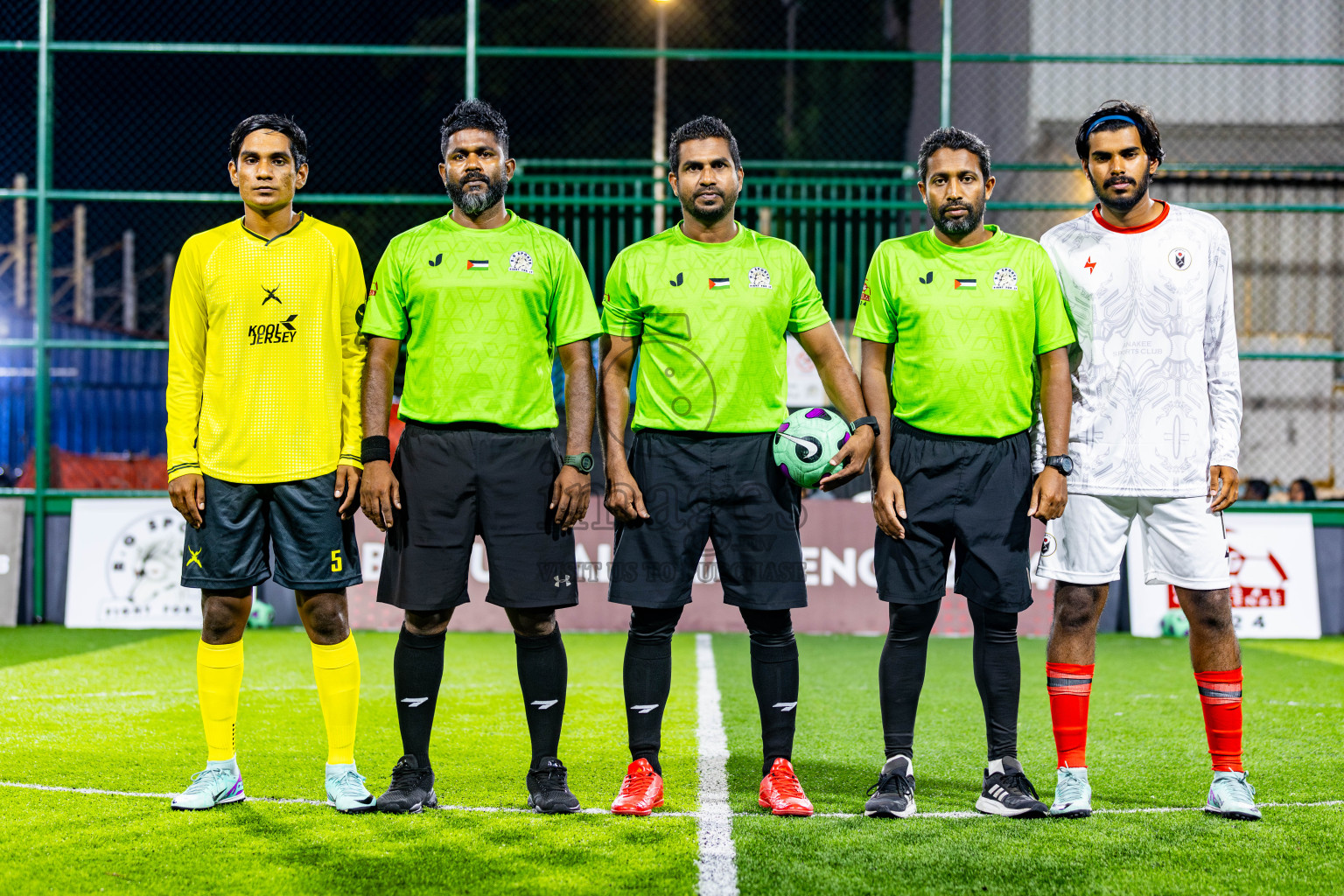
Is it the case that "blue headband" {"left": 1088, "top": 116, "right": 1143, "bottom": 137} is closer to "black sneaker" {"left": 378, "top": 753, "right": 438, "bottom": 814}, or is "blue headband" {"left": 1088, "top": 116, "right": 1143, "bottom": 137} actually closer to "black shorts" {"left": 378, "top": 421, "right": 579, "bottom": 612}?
"black shorts" {"left": 378, "top": 421, "right": 579, "bottom": 612}

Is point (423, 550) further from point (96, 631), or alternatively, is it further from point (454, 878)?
point (96, 631)

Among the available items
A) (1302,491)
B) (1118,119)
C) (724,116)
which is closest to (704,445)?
(1118,119)

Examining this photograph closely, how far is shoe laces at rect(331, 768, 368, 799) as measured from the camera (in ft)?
13.1

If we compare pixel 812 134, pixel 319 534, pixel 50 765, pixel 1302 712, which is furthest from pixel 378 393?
pixel 812 134

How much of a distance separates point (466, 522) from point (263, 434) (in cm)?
71

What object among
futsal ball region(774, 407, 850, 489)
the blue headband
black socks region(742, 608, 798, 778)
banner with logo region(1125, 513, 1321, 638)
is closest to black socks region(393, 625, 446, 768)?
black socks region(742, 608, 798, 778)

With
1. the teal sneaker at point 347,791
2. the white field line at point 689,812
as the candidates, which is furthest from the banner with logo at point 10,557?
the teal sneaker at point 347,791

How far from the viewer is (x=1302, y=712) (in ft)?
20.2

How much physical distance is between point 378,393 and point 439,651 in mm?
874

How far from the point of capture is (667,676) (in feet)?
13.7

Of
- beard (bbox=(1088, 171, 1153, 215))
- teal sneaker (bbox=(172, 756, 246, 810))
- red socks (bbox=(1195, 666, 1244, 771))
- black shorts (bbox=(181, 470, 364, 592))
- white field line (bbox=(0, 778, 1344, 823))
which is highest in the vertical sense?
beard (bbox=(1088, 171, 1153, 215))

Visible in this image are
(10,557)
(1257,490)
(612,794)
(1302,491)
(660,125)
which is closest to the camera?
(612,794)

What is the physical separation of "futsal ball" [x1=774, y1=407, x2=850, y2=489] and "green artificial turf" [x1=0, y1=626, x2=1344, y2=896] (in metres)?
1.10

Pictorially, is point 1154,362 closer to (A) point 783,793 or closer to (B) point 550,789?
(A) point 783,793
